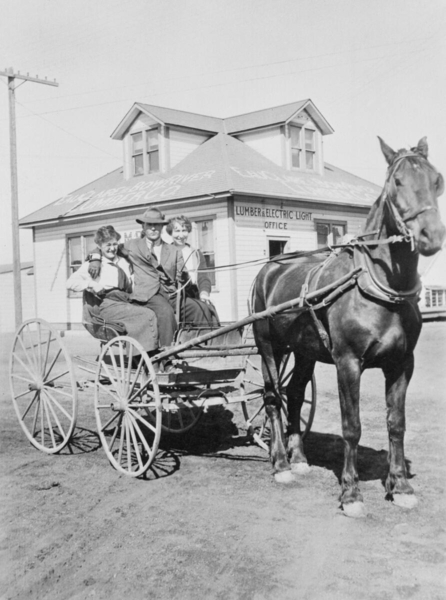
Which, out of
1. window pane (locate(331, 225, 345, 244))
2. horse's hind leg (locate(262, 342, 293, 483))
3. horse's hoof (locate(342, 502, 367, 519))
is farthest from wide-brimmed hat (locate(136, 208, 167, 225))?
window pane (locate(331, 225, 345, 244))

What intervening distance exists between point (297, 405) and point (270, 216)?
12703 millimetres

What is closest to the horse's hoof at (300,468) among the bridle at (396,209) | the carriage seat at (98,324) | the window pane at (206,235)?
the carriage seat at (98,324)

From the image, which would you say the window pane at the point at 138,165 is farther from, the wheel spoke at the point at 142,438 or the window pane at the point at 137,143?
the wheel spoke at the point at 142,438

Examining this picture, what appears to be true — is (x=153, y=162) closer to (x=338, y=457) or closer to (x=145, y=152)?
(x=145, y=152)

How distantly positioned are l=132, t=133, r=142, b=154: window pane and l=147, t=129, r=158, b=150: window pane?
1.32ft

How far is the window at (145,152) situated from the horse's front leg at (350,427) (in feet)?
56.4

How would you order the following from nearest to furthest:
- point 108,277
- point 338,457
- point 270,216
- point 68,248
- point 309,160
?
point 338,457 < point 108,277 < point 270,216 < point 309,160 < point 68,248

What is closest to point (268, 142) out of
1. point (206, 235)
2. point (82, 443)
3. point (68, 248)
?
point (206, 235)

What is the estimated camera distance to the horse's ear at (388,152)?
4375 mm

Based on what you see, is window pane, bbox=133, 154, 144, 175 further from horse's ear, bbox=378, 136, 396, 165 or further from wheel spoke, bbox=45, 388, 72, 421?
horse's ear, bbox=378, 136, 396, 165

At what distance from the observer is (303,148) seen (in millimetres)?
20750

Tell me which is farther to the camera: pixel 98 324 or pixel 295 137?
pixel 295 137

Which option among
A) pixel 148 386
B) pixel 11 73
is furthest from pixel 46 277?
pixel 148 386

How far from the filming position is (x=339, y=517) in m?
4.43
